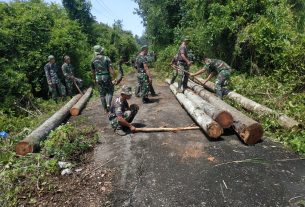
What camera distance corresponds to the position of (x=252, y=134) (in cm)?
623

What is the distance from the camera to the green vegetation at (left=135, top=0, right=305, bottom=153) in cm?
796

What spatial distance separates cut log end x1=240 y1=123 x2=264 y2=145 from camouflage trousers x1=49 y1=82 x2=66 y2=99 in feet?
27.1

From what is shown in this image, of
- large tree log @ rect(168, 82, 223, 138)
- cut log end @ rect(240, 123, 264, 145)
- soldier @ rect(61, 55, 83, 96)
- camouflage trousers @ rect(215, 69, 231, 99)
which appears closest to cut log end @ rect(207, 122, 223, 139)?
large tree log @ rect(168, 82, 223, 138)

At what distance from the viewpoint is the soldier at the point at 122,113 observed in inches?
278

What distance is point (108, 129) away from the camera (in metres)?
8.05

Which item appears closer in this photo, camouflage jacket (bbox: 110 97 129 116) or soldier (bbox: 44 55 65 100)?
camouflage jacket (bbox: 110 97 129 116)

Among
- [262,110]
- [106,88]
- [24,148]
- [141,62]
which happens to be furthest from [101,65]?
[262,110]

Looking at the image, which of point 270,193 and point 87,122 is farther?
point 87,122

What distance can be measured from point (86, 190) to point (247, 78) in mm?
8589

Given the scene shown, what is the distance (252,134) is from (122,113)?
2863mm

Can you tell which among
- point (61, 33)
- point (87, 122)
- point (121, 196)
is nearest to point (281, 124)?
point (121, 196)

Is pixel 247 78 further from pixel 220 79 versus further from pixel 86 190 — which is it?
pixel 86 190

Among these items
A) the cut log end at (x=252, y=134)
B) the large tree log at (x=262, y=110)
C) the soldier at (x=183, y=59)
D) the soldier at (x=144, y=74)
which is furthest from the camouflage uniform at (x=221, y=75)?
the cut log end at (x=252, y=134)

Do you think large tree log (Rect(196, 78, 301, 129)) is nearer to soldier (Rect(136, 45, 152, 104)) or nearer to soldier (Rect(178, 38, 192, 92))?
soldier (Rect(178, 38, 192, 92))
